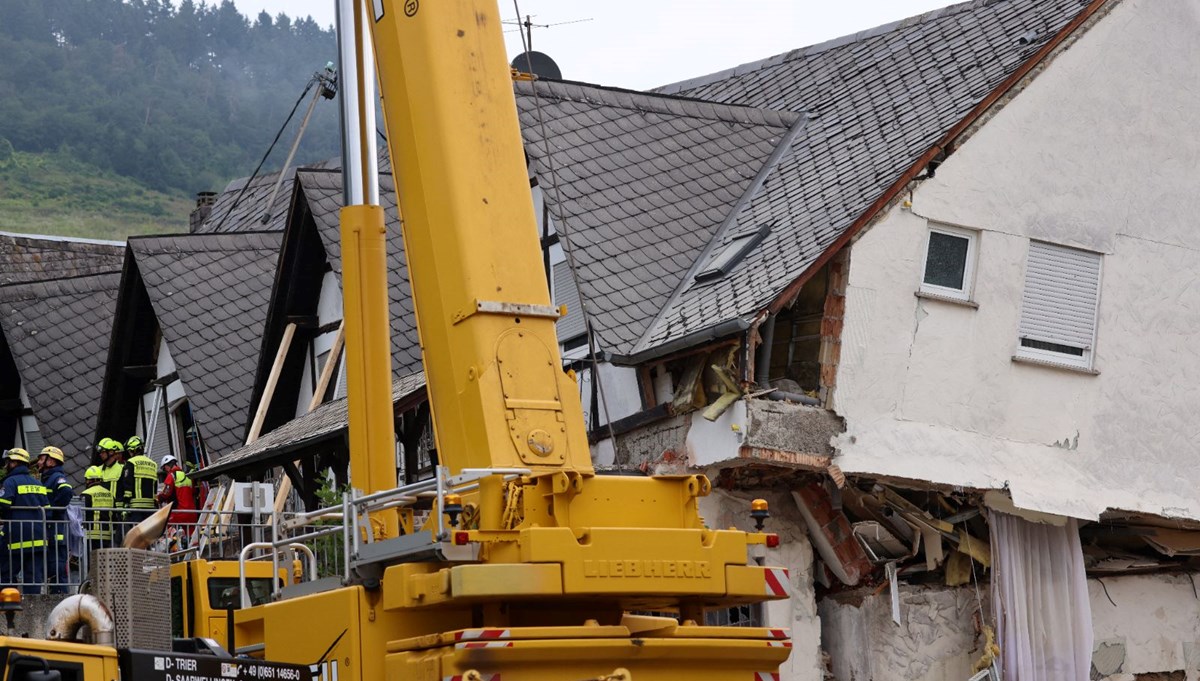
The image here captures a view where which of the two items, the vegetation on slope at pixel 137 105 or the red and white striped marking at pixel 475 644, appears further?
the vegetation on slope at pixel 137 105

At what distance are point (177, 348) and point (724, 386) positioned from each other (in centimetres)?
1071

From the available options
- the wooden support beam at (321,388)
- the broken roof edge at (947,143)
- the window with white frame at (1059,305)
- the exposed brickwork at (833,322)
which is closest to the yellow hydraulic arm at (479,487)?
the broken roof edge at (947,143)

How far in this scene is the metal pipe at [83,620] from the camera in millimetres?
10539

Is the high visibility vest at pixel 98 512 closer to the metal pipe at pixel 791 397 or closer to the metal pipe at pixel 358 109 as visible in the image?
the metal pipe at pixel 791 397

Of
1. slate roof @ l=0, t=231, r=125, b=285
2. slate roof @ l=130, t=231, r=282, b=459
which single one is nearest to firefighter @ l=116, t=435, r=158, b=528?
slate roof @ l=130, t=231, r=282, b=459

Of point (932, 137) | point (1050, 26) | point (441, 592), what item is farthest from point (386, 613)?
point (1050, 26)

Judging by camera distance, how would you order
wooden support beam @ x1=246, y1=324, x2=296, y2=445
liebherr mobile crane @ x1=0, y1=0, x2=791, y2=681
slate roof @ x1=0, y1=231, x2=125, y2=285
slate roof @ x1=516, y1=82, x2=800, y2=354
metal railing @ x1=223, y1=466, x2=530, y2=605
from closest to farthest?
1. liebherr mobile crane @ x1=0, y1=0, x2=791, y2=681
2. metal railing @ x1=223, y1=466, x2=530, y2=605
3. slate roof @ x1=516, y1=82, x2=800, y2=354
4. wooden support beam @ x1=246, y1=324, x2=296, y2=445
5. slate roof @ x1=0, y1=231, x2=125, y2=285

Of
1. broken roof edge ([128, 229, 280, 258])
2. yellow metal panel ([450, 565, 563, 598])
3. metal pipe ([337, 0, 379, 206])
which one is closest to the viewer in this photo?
yellow metal panel ([450, 565, 563, 598])

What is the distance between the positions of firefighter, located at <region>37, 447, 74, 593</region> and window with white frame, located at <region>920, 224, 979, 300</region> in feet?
29.9

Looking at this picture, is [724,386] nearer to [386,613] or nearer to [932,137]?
[932,137]

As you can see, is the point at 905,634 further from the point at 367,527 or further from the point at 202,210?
A: the point at 202,210

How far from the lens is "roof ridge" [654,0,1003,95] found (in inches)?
935

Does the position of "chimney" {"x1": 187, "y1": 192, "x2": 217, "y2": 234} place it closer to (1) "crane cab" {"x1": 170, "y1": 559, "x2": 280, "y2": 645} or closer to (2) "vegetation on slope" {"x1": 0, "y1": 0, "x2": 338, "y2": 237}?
(1) "crane cab" {"x1": 170, "y1": 559, "x2": 280, "y2": 645}

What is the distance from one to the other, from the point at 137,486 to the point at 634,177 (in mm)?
6566
